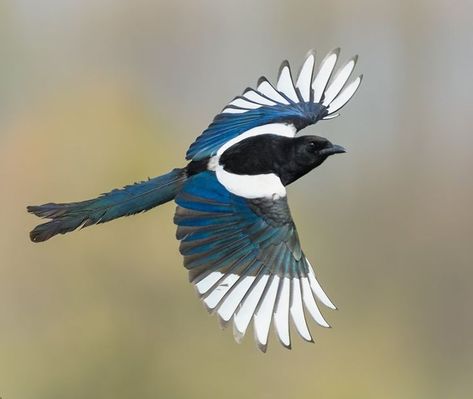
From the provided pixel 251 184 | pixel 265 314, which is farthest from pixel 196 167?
pixel 265 314

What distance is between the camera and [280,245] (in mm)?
893

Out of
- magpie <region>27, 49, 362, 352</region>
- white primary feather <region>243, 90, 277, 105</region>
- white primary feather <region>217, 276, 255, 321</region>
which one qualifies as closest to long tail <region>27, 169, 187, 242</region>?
magpie <region>27, 49, 362, 352</region>

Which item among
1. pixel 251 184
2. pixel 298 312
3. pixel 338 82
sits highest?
pixel 338 82

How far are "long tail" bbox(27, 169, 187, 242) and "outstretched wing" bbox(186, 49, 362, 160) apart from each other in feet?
0.22

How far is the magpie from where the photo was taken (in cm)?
85

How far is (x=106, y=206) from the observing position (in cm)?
87

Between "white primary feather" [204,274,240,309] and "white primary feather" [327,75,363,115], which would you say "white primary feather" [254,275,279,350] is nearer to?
"white primary feather" [204,274,240,309]

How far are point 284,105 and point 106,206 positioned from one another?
31cm

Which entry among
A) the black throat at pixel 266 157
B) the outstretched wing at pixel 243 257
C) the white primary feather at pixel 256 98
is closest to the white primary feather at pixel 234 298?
the outstretched wing at pixel 243 257

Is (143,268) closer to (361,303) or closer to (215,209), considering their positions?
(361,303)

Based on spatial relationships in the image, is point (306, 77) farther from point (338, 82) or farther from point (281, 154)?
point (281, 154)

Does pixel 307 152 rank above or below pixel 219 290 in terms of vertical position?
above

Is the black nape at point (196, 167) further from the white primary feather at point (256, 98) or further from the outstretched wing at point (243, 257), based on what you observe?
the white primary feather at point (256, 98)

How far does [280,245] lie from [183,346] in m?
1.02
